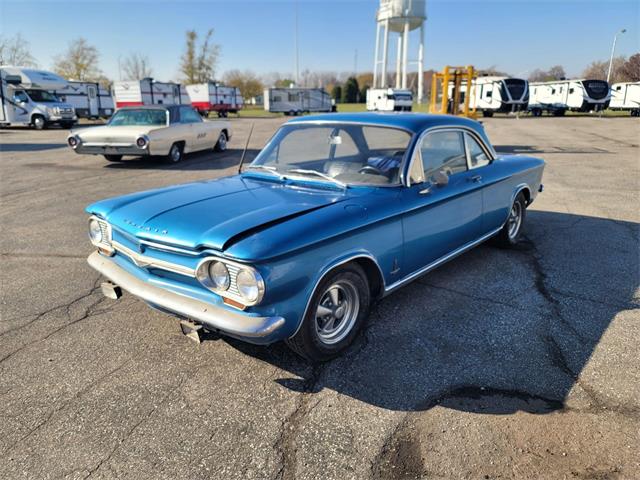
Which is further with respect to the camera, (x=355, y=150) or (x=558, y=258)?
(x=558, y=258)

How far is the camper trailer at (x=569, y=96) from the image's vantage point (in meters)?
36.1

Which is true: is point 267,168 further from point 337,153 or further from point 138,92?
point 138,92

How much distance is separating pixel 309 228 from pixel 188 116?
11040 mm

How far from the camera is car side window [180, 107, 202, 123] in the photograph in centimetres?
1239

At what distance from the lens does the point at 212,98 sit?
43625mm

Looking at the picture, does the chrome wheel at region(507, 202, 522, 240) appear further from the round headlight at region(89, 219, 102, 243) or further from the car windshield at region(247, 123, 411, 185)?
the round headlight at region(89, 219, 102, 243)

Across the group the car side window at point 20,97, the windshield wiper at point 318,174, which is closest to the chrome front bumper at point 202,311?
the windshield wiper at point 318,174

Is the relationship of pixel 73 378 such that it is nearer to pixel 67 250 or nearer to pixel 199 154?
pixel 67 250

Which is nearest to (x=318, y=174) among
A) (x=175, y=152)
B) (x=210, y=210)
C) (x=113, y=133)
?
(x=210, y=210)

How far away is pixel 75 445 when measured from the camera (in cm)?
242

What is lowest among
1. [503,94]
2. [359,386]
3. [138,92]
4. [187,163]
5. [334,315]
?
[359,386]

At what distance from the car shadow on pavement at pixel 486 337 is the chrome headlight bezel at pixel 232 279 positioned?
73 cm

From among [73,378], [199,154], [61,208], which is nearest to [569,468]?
[73,378]

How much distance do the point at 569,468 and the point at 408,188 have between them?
208 cm
